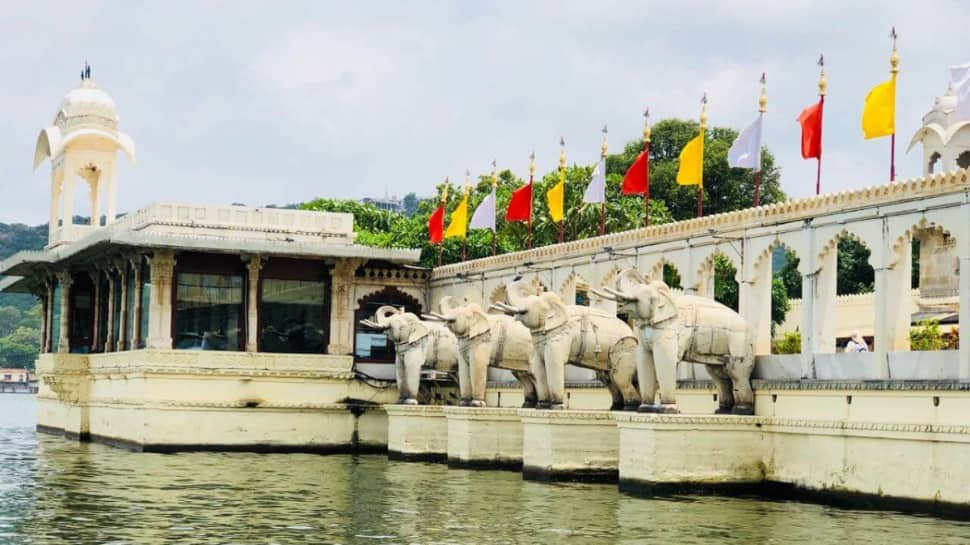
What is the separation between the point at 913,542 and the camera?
68.6 feet

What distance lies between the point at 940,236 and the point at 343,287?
1832cm

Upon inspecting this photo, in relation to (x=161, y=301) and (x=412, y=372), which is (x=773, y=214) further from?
(x=161, y=301)

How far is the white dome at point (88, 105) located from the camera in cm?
5072

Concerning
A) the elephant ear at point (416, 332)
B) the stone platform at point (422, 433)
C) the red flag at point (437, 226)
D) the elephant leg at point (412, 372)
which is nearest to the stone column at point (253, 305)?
the red flag at point (437, 226)

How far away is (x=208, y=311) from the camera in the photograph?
1647 inches

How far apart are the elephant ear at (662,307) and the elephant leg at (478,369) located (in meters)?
7.63

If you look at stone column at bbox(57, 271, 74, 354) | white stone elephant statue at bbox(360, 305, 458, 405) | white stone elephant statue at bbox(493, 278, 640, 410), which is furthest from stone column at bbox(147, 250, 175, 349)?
white stone elephant statue at bbox(493, 278, 640, 410)

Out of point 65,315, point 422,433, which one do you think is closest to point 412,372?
point 422,433

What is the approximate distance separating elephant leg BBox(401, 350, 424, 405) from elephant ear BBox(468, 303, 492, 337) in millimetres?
3484

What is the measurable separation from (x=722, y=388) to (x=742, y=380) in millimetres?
608

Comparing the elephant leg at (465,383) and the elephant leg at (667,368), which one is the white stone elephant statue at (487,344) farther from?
the elephant leg at (667,368)

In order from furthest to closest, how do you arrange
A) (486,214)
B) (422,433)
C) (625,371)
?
(486,214), (422,433), (625,371)

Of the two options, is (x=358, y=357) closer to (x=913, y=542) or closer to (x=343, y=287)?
(x=343, y=287)

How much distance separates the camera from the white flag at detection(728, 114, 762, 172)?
3048 centimetres
